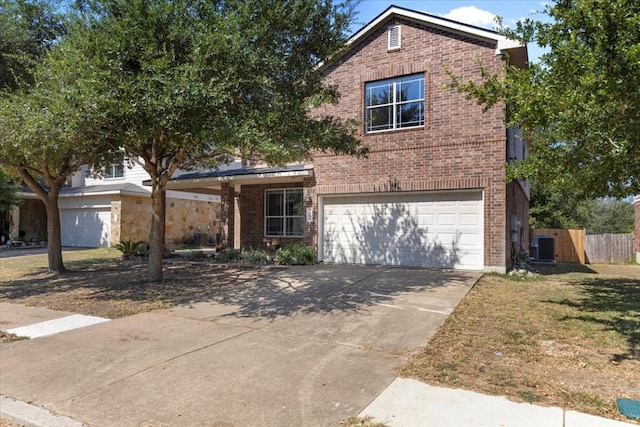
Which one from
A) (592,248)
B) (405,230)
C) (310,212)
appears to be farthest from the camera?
(592,248)

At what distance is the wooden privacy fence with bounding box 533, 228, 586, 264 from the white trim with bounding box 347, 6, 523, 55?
511 inches

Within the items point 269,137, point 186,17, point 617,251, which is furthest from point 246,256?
point 617,251

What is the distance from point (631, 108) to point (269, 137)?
216 inches

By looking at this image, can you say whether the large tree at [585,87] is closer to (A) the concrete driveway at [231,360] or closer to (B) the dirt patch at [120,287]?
(A) the concrete driveway at [231,360]

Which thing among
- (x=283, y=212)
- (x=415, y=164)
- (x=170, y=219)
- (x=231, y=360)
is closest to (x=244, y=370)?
(x=231, y=360)

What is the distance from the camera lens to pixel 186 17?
26.3ft

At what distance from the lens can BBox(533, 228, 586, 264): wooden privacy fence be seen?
2144 cm

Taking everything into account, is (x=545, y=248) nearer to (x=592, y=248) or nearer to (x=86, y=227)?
(x=592, y=248)

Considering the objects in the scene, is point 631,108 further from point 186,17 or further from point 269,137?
point 186,17

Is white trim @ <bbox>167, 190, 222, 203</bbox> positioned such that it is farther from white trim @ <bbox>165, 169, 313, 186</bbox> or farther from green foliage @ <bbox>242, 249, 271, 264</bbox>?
green foliage @ <bbox>242, 249, 271, 264</bbox>

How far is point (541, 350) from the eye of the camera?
5633 mm

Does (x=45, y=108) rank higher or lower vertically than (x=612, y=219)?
higher

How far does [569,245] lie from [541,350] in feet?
62.0

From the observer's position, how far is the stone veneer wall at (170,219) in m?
23.1
